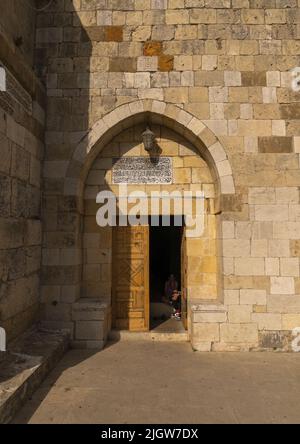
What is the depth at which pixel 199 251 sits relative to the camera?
5.03 m

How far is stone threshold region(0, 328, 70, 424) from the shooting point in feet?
9.18

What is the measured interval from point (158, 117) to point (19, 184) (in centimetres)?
→ 243

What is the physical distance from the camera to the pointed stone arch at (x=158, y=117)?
4770 mm

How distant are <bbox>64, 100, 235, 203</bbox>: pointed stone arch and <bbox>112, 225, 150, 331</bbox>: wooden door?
1.12 metres

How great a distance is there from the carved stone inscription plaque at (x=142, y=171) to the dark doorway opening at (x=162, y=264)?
1965mm

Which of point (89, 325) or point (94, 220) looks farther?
point (94, 220)

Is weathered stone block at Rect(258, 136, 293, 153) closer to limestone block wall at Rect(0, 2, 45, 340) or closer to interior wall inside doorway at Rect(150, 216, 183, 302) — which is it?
limestone block wall at Rect(0, 2, 45, 340)

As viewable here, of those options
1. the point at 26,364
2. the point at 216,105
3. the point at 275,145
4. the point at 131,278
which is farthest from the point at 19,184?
the point at 275,145

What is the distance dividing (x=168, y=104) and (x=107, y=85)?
3.44 ft

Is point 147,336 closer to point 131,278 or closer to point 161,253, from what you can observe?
point 131,278

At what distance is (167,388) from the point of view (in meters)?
3.36

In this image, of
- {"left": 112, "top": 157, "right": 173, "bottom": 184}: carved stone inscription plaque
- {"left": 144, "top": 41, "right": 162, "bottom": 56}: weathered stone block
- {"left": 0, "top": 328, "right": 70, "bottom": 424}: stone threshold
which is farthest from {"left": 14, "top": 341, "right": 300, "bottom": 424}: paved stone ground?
A: {"left": 144, "top": 41, "right": 162, "bottom": 56}: weathered stone block

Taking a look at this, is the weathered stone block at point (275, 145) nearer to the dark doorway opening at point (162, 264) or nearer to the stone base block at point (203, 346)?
the dark doorway opening at point (162, 264)
